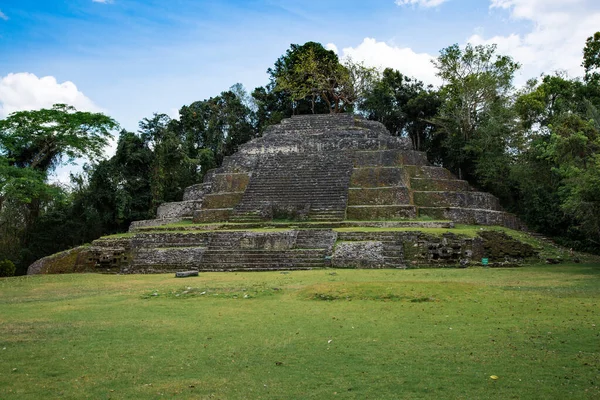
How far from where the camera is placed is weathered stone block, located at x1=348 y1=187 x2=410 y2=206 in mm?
21533

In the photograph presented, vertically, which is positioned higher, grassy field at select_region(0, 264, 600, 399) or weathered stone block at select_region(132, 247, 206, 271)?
grassy field at select_region(0, 264, 600, 399)

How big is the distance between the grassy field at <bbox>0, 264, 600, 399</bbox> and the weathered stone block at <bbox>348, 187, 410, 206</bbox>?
10.3 m

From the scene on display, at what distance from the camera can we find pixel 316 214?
20.7 meters

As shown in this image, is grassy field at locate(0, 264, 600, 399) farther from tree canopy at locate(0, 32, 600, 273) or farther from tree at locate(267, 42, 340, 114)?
tree at locate(267, 42, 340, 114)

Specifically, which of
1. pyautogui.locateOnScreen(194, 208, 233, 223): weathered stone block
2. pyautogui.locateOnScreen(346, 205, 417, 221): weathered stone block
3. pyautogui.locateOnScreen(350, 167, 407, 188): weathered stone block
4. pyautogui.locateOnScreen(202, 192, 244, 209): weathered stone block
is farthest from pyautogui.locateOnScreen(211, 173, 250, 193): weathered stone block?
pyautogui.locateOnScreen(346, 205, 417, 221): weathered stone block

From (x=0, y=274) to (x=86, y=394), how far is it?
709 inches

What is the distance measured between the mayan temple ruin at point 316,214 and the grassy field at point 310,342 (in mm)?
4355

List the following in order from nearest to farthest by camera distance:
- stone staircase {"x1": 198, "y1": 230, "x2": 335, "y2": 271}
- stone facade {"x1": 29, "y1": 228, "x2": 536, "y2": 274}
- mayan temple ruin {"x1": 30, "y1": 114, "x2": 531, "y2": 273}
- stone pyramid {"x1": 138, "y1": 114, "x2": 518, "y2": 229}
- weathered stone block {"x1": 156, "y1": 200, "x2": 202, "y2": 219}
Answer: stone facade {"x1": 29, "y1": 228, "x2": 536, "y2": 274} < stone staircase {"x1": 198, "y1": 230, "x2": 335, "y2": 271} < mayan temple ruin {"x1": 30, "y1": 114, "x2": 531, "y2": 273} < stone pyramid {"x1": 138, "y1": 114, "x2": 518, "y2": 229} < weathered stone block {"x1": 156, "y1": 200, "x2": 202, "y2": 219}

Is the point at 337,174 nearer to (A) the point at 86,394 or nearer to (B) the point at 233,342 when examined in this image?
(B) the point at 233,342

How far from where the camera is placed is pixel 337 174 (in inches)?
942

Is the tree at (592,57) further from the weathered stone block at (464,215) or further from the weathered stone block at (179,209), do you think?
the weathered stone block at (179,209)

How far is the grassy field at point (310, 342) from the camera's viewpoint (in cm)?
477

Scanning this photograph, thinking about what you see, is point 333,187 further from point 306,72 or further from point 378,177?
point 306,72

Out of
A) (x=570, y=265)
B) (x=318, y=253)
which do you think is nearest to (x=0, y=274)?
(x=318, y=253)
